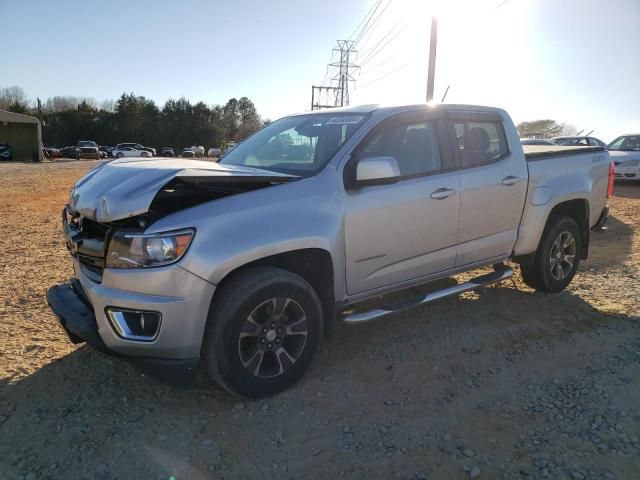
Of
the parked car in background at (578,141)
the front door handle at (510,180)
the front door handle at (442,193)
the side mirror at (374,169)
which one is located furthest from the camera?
the parked car in background at (578,141)

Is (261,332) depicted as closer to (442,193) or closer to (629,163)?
(442,193)

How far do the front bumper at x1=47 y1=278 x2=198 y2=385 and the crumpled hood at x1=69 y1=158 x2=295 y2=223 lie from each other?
0.61m

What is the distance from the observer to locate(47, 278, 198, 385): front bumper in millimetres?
2834

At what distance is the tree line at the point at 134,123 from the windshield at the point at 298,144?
208 feet

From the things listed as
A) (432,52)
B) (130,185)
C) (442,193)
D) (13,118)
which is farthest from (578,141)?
(13,118)

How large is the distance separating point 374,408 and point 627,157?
16.6 metres

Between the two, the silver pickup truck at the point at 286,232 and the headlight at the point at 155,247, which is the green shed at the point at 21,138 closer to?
the silver pickup truck at the point at 286,232

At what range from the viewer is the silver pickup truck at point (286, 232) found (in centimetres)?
282

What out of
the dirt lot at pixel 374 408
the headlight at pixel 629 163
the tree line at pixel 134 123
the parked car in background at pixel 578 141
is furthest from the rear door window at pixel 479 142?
the tree line at pixel 134 123

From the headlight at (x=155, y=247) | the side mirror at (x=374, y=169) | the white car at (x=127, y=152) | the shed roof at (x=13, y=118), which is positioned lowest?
the headlight at (x=155, y=247)

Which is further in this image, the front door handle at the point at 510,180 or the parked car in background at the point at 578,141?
the parked car in background at the point at 578,141

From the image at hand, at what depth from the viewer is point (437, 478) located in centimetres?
253

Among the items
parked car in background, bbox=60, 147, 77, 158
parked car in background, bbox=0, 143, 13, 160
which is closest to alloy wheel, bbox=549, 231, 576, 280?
parked car in background, bbox=0, 143, 13, 160

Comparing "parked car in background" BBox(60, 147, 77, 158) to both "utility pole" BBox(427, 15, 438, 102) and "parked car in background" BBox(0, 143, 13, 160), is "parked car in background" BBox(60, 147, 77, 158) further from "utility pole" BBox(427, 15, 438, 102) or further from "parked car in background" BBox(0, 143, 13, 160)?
"utility pole" BBox(427, 15, 438, 102)
